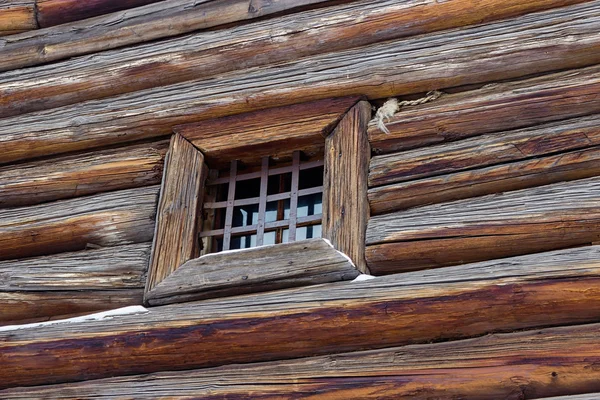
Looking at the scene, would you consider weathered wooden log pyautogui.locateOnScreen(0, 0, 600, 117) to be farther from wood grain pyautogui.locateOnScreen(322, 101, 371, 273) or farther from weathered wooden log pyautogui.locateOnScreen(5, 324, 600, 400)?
weathered wooden log pyautogui.locateOnScreen(5, 324, 600, 400)

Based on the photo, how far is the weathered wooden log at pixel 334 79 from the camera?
3824 millimetres

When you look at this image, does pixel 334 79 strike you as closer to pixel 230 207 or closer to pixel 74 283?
pixel 230 207

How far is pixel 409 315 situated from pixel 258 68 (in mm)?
1585

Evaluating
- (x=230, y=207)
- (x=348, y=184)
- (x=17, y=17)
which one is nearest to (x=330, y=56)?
(x=348, y=184)

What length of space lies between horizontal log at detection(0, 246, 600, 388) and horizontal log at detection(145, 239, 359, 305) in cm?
8

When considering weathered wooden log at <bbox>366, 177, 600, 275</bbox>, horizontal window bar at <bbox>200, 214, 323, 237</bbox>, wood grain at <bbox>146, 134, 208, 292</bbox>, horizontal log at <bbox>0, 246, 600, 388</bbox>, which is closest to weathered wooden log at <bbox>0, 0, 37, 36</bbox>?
wood grain at <bbox>146, 134, 208, 292</bbox>

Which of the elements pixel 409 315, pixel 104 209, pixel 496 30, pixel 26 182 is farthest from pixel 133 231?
pixel 496 30

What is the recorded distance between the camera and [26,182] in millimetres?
4457

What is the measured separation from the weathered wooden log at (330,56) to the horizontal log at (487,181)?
1.65 feet

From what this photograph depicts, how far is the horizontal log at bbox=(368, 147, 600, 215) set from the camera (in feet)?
11.3

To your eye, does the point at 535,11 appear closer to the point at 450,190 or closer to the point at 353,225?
the point at 450,190

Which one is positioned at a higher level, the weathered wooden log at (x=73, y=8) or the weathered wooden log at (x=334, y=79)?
the weathered wooden log at (x=73, y=8)

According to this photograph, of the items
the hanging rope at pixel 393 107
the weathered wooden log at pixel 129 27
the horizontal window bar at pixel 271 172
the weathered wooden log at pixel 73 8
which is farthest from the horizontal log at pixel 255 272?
the weathered wooden log at pixel 73 8

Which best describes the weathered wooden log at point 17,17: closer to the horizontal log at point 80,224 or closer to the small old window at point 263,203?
the horizontal log at point 80,224
